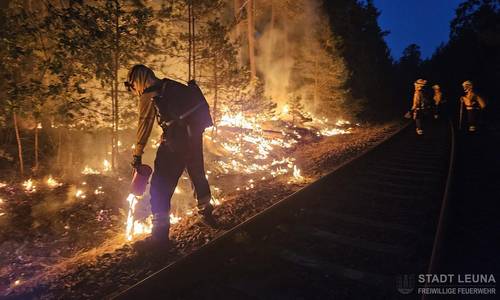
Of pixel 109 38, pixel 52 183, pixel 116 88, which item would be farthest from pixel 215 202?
pixel 109 38

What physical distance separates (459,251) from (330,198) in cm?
242

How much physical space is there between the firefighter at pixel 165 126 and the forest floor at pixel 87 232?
63 centimetres

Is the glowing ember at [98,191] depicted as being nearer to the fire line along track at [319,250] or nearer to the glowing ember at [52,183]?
the glowing ember at [52,183]

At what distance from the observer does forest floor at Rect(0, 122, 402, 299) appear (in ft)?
13.8

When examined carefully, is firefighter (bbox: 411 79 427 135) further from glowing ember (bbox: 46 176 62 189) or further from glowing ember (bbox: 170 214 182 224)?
glowing ember (bbox: 46 176 62 189)

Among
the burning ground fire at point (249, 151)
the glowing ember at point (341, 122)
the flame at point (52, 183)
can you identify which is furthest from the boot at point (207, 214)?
the glowing ember at point (341, 122)

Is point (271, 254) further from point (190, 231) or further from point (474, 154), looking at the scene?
point (474, 154)

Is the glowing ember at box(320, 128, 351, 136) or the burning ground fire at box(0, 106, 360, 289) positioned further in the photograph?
the glowing ember at box(320, 128, 351, 136)

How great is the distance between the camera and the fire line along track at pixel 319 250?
3732mm

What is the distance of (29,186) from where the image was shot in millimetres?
8141

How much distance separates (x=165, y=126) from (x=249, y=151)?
8.62 metres

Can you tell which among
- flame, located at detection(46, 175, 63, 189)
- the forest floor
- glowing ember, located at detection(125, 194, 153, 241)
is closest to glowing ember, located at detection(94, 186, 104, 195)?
the forest floor

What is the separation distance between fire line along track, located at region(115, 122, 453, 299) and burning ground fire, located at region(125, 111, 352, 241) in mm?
1945

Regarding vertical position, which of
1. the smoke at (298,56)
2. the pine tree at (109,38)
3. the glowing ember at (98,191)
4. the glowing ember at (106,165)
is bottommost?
the glowing ember at (98,191)
